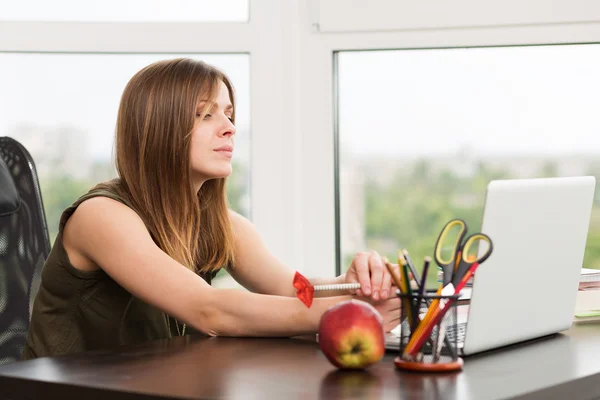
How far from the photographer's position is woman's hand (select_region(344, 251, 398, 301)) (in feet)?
4.49

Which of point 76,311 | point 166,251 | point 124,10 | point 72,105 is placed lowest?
point 76,311

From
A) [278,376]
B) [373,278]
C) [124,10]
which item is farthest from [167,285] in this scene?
[124,10]

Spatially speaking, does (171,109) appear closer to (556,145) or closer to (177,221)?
(177,221)

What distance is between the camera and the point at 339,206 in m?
2.49

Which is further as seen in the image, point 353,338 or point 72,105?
point 72,105

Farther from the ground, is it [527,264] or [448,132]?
[448,132]

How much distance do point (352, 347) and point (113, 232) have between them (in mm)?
633

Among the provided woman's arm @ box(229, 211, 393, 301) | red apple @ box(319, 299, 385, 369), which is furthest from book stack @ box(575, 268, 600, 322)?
red apple @ box(319, 299, 385, 369)

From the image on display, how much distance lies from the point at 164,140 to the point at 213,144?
106 millimetres

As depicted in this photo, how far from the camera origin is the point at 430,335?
1101 mm

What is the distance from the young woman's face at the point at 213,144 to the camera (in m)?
1.77

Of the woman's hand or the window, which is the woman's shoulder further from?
the window

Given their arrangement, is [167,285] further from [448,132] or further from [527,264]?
[448,132]

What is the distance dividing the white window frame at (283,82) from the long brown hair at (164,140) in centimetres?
64
